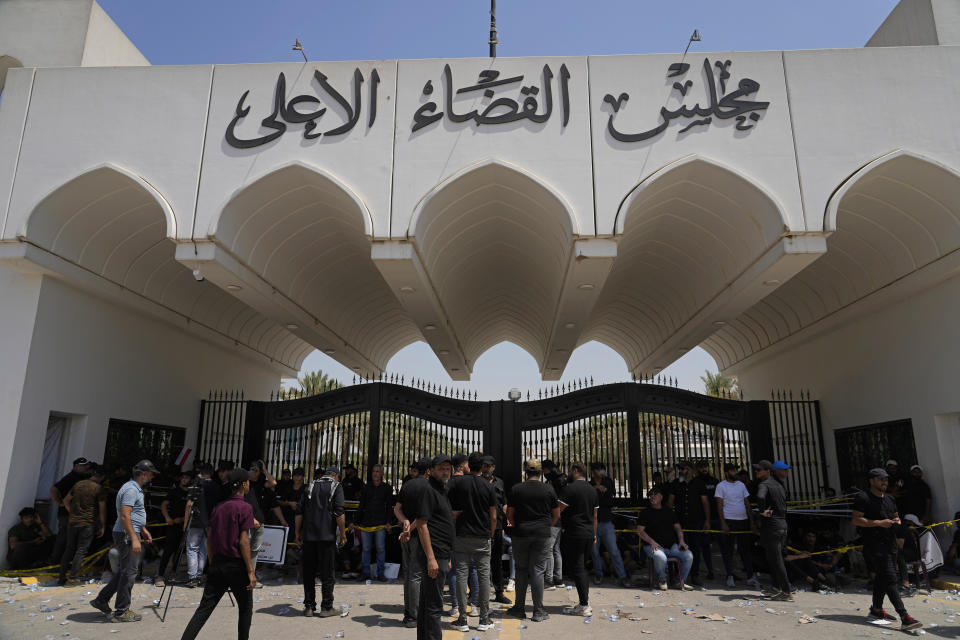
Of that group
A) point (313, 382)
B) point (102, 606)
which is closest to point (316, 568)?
point (102, 606)

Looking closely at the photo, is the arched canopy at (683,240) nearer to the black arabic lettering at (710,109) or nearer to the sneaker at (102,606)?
the black arabic lettering at (710,109)

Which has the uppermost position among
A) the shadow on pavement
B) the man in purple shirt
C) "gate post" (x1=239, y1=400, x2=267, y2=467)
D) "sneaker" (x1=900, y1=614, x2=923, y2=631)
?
"gate post" (x1=239, y1=400, x2=267, y2=467)

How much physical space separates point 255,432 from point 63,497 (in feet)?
11.4

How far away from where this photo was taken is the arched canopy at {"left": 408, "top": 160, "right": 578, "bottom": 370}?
31.6 feet

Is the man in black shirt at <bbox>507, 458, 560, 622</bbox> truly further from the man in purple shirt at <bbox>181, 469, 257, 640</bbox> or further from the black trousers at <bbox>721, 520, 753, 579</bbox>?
the black trousers at <bbox>721, 520, 753, 579</bbox>

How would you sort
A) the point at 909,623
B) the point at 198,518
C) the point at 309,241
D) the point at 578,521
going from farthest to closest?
the point at 309,241
the point at 198,518
the point at 578,521
the point at 909,623

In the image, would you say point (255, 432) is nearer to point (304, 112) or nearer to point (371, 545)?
point (371, 545)

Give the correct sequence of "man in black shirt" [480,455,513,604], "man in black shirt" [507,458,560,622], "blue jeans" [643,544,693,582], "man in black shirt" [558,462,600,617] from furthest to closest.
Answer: "blue jeans" [643,544,693,582] < "man in black shirt" [480,455,513,604] < "man in black shirt" [558,462,600,617] < "man in black shirt" [507,458,560,622]

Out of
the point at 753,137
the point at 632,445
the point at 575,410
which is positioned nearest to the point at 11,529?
the point at 575,410

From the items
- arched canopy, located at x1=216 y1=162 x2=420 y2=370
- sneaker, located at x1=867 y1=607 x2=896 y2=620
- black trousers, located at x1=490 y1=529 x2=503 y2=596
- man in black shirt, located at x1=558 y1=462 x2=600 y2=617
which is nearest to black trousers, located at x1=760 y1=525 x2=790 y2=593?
sneaker, located at x1=867 y1=607 x2=896 y2=620

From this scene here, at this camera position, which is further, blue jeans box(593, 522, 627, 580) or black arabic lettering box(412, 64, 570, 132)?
black arabic lettering box(412, 64, 570, 132)

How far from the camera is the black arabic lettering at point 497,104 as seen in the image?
9773 millimetres

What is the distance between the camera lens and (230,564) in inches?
206

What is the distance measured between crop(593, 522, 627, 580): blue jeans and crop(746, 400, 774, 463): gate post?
4.25 metres
